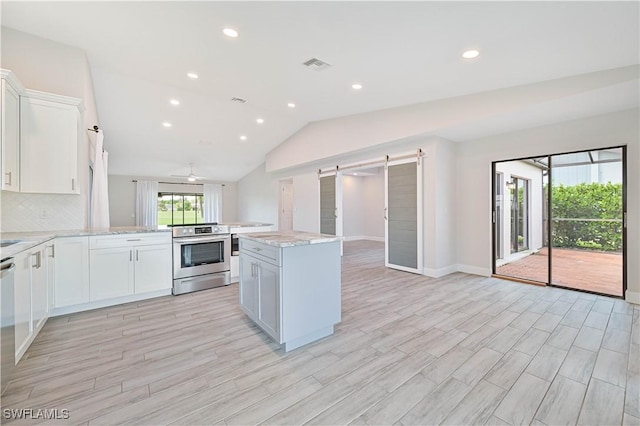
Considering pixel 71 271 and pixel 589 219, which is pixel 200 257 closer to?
pixel 71 271

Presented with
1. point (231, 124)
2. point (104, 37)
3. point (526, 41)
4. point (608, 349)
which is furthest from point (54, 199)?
point (608, 349)

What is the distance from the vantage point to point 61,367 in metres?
2.03

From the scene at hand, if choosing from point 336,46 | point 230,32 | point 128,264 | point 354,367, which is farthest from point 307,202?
point 354,367

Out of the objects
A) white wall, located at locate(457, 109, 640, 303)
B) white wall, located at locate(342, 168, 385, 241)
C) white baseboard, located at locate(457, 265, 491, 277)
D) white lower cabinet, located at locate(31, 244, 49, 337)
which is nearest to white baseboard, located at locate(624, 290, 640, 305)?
white wall, located at locate(457, 109, 640, 303)

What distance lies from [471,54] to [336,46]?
4.37ft

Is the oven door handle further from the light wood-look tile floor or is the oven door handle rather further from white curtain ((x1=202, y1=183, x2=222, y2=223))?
white curtain ((x1=202, y1=183, x2=222, y2=223))

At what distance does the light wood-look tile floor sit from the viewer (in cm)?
158

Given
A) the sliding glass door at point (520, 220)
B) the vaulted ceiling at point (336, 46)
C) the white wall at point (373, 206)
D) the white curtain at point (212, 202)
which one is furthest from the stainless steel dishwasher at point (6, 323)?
the white curtain at point (212, 202)

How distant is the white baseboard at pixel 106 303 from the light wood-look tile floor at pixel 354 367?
10 centimetres

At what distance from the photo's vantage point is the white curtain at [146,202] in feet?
32.1

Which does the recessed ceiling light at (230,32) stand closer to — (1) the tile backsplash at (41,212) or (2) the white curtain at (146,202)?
(1) the tile backsplash at (41,212)

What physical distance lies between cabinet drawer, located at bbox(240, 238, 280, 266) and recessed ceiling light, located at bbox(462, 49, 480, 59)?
102 inches

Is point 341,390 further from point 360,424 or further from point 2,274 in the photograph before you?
point 2,274

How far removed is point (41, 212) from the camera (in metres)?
3.14
